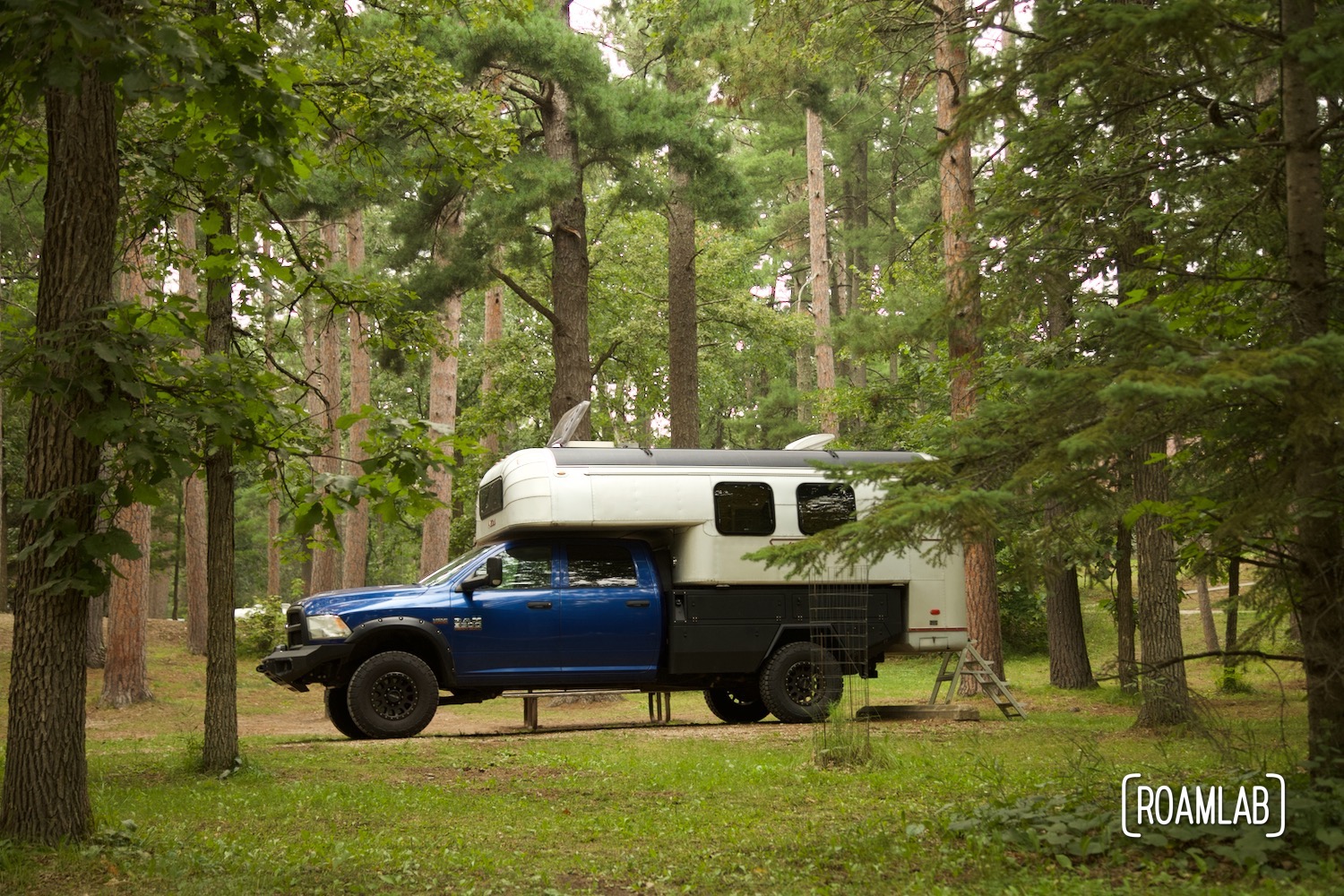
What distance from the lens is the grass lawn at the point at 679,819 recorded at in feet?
17.6

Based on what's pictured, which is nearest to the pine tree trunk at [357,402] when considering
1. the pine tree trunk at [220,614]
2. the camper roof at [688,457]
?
the camper roof at [688,457]

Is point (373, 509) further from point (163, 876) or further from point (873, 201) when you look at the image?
point (873, 201)

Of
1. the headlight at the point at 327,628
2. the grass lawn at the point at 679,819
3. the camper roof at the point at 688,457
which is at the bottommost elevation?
the grass lawn at the point at 679,819

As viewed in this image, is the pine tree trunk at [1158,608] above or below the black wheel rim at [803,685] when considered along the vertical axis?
above

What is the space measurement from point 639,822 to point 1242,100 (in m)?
5.87

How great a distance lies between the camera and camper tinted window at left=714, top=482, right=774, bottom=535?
12789 mm

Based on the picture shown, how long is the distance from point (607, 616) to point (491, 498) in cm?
194

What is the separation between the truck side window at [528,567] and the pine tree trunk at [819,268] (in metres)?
14.6

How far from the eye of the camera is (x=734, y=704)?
1447cm

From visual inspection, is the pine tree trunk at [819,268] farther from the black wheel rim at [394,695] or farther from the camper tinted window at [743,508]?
the black wheel rim at [394,695]

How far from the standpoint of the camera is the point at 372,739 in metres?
11.6

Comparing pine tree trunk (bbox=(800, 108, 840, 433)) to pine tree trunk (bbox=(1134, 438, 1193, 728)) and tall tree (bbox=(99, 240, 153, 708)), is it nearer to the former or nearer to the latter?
tall tree (bbox=(99, 240, 153, 708))

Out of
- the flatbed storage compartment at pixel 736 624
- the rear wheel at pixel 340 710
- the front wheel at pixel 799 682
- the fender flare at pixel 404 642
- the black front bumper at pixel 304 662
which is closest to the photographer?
the black front bumper at pixel 304 662

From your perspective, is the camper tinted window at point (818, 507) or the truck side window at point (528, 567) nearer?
the truck side window at point (528, 567)
